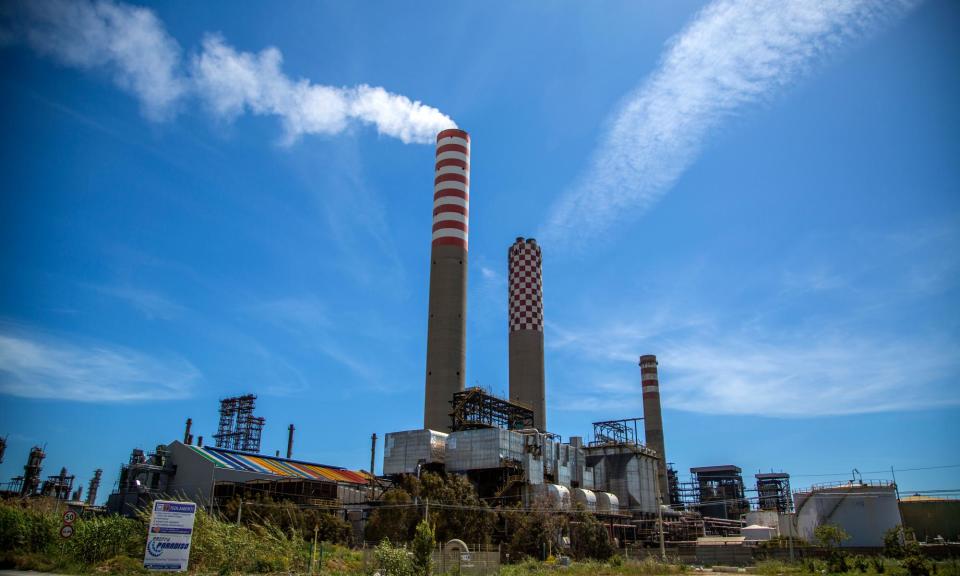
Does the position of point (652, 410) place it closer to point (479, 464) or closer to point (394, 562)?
point (479, 464)

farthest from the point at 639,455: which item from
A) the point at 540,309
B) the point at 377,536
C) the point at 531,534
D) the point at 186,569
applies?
the point at 186,569

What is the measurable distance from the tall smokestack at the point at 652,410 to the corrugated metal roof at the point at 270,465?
33308mm

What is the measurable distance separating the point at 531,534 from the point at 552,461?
12708mm

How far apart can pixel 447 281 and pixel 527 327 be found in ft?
50.5

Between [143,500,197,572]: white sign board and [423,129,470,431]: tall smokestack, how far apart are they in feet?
105

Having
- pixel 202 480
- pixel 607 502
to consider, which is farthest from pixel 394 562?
pixel 607 502

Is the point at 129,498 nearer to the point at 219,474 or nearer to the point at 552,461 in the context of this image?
the point at 219,474

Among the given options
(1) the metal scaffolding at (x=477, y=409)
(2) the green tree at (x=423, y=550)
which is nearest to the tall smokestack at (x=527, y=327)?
(1) the metal scaffolding at (x=477, y=409)

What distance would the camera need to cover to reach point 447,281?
53.2 meters

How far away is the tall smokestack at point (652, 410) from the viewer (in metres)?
75.2

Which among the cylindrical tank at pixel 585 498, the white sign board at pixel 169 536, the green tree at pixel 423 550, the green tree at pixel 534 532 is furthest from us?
the cylindrical tank at pixel 585 498

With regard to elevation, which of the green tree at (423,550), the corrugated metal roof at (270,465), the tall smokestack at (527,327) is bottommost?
the green tree at (423,550)

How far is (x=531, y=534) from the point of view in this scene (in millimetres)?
38594

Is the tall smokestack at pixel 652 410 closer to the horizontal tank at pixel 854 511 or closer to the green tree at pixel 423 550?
the horizontal tank at pixel 854 511
